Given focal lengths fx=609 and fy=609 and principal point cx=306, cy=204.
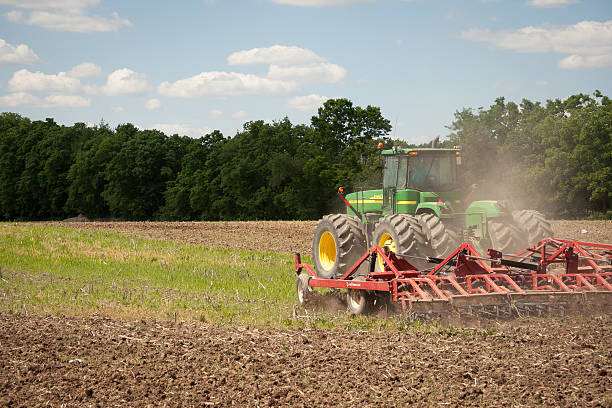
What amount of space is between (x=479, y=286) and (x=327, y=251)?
11.8 ft

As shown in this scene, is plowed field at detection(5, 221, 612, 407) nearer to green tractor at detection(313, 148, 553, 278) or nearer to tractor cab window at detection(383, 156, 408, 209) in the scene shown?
green tractor at detection(313, 148, 553, 278)

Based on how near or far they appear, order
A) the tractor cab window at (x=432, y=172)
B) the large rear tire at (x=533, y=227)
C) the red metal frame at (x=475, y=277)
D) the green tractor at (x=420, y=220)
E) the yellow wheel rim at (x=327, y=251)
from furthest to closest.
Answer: the yellow wheel rim at (x=327, y=251) → the tractor cab window at (x=432, y=172) → the large rear tire at (x=533, y=227) → the green tractor at (x=420, y=220) → the red metal frame at (x=475, y=277)

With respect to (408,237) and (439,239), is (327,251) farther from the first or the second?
(439,239)

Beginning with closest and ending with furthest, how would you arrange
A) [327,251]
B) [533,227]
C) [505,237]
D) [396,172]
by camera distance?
[505,237]
[533,227]
[396,172]
[327,251]

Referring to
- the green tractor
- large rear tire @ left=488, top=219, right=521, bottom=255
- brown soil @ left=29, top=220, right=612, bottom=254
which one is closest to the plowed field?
the green tractor

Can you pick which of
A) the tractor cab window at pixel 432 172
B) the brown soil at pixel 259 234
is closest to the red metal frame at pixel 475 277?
the tractor cab window at pixel 432 172

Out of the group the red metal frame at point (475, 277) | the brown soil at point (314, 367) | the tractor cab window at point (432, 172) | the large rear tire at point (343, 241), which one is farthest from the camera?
the tractor cab window at point (432, 172)

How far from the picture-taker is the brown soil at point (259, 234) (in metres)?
21.7

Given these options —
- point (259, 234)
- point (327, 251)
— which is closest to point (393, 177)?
point (327, 251)

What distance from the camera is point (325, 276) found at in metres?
11.1

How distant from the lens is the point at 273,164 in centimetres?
5028

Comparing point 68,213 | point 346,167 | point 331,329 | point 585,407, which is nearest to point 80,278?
point 331,329

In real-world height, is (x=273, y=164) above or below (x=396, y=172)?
above

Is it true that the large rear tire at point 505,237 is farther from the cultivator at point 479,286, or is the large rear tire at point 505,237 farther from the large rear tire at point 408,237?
the large rear tire at point 408,237
